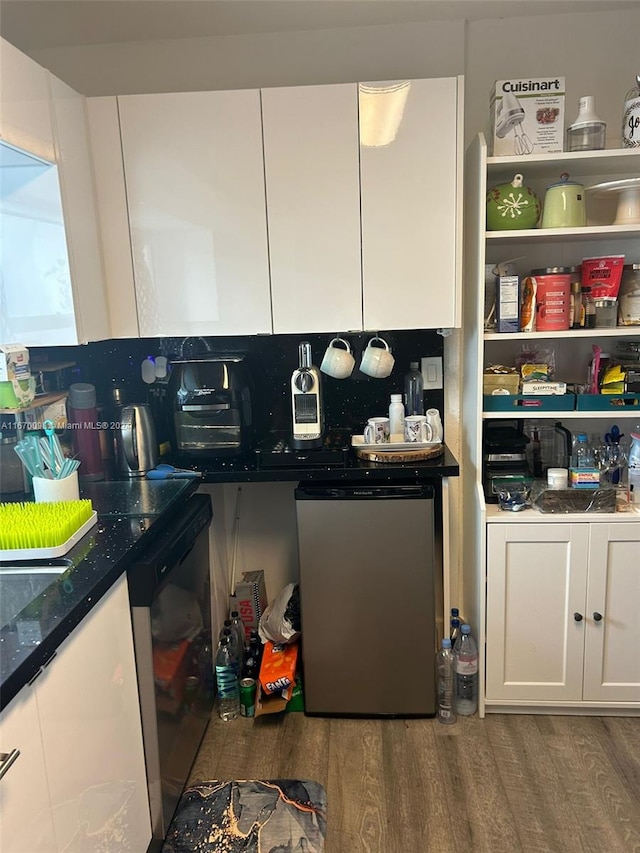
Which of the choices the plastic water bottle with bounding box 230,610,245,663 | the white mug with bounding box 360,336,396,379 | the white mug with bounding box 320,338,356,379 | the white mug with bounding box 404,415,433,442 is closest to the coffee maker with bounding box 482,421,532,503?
the white mug with bounding box 404,415,433,442

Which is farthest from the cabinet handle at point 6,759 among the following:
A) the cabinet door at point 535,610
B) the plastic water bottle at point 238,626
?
the cabinet door at point 535,610

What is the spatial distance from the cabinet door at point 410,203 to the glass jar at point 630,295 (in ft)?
1.85

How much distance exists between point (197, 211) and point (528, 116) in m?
1.08

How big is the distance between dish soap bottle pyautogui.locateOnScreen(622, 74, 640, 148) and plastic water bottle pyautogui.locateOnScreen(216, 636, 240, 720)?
84.2 inches

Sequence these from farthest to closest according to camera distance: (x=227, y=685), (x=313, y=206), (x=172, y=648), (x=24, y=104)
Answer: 1. (x=227, y=685)
2. (x=313, y=206)
3. (x=172, y=648)
4. (x=24, y=104)

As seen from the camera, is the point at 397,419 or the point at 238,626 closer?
the point at 397,419

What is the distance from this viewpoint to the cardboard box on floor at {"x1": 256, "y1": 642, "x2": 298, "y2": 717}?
2.08 metres

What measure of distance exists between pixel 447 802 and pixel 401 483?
0.94m

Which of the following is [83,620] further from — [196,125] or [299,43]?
[299,43]

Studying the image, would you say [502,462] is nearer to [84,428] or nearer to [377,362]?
[377,362]

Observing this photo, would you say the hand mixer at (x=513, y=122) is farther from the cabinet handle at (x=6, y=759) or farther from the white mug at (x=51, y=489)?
the cabinet handle at (x=6, y=759)

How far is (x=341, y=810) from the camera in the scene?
5.77 ft

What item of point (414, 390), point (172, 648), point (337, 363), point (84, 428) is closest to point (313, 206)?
point (337, 363)

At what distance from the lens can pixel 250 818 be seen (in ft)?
A: 5.72
